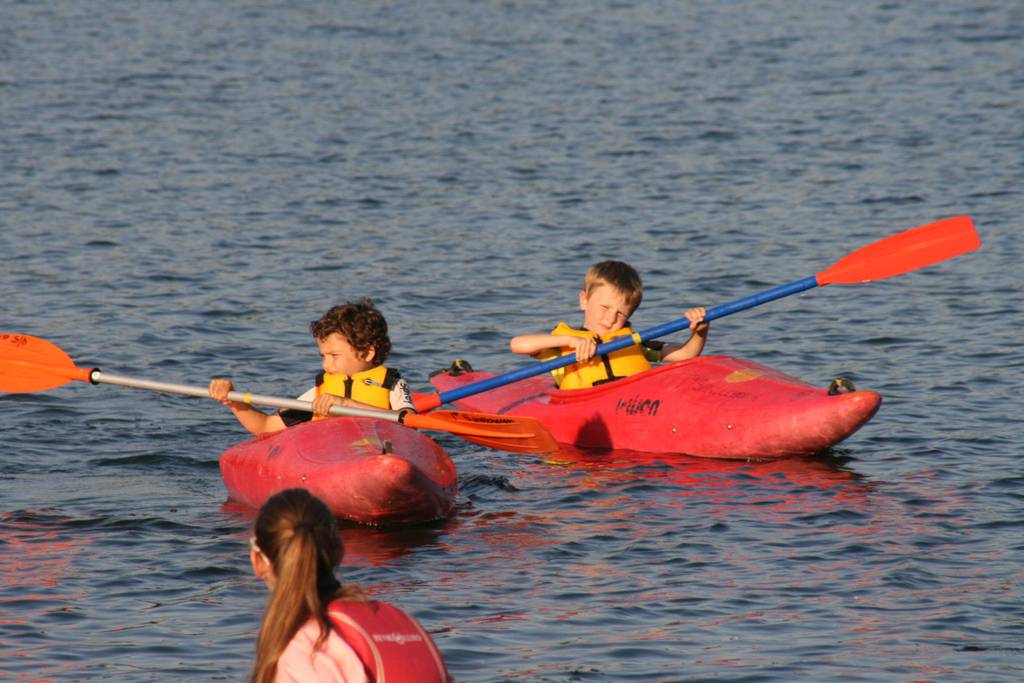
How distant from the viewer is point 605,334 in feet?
28.2

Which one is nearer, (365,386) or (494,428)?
(365,386)

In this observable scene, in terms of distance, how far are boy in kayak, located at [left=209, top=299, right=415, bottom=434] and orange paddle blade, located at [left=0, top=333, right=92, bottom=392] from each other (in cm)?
128

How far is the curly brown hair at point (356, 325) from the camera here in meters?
7.25

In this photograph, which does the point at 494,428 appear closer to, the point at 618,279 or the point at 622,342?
the point at 622,342

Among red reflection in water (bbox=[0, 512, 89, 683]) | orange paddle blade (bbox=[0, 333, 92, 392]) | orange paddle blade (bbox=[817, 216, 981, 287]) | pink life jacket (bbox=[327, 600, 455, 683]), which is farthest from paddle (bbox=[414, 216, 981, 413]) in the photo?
pink life jacket (bbox=[327, 600, 455, 683])

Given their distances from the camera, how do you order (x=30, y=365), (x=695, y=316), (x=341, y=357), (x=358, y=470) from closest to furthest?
(x=358, y=470), (x=341, y=357), (x=695, y=316), (x=30, y=365)

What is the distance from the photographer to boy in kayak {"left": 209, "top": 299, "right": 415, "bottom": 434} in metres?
7.29

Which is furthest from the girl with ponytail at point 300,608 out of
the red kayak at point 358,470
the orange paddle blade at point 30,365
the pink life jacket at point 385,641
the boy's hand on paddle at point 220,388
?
the orange paddle blade at point 30,365

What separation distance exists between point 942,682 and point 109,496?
13.0 feet

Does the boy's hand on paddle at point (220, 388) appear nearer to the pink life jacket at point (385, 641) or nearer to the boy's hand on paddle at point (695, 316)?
the boy's hand on paddle at point (695, 316)

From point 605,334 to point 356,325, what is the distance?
5.75 feet

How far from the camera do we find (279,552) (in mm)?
3838

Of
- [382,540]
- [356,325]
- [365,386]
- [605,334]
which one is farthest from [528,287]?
[382,540]

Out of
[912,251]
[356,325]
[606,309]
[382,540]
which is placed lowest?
[382,540]
